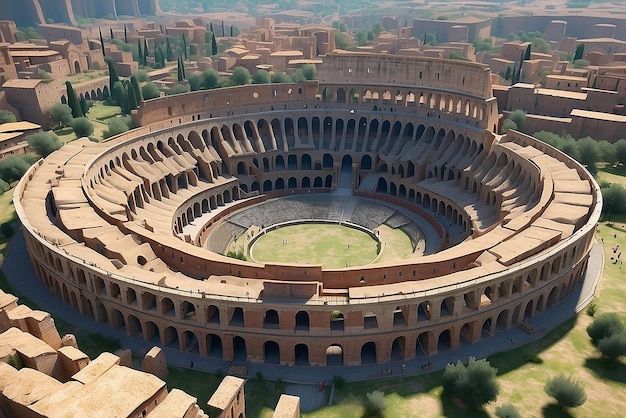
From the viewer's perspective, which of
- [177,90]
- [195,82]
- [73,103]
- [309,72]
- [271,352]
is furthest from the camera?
[309,72]

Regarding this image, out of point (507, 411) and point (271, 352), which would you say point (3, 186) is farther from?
point (507, 411)

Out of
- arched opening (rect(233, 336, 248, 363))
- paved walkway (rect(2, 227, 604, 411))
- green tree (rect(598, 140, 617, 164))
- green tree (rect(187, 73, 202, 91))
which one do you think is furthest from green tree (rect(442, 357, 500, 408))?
green tree (rect(187, 73, 202, 91))

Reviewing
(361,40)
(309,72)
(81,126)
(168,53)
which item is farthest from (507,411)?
(361,40)

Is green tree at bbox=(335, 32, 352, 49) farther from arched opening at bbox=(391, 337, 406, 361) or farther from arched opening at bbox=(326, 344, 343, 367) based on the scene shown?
arched opening at bbox=(326, 344, 343, 367)

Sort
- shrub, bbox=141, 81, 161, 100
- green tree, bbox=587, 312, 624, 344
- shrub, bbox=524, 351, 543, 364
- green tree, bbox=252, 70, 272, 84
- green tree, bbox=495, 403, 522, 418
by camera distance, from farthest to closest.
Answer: green tree, bbox=252, 70, 272, 84, shrub, bbox=141, 81, 161, 100, green tree, bbox=587, 312, 624, 344, shrub, bbox=524, 351, 543, 364, green tree, bbox=495, 403, 522, 418

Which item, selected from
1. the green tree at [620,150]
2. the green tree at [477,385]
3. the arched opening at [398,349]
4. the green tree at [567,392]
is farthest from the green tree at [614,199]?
the green tree at [477,385]

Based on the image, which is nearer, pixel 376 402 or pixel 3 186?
pixel 376 402

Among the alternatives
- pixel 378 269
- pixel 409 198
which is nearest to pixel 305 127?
pixel 409 198
